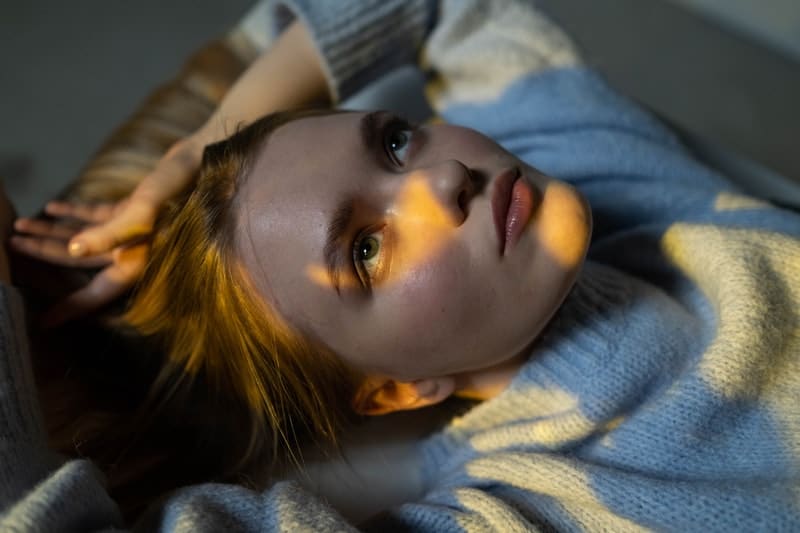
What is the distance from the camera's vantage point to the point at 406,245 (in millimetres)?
539

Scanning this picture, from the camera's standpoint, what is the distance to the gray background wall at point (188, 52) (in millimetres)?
1049

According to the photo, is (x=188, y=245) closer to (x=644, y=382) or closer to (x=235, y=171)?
(x=235, y=171)

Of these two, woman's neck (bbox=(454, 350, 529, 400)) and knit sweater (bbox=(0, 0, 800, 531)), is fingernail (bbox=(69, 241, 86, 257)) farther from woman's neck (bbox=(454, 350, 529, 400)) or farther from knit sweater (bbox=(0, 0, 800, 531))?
woman's neck (bbox=(454, 350, 529, 400))

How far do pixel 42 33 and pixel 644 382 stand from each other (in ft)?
3.20

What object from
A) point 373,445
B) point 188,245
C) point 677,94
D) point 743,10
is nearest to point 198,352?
point 188,245

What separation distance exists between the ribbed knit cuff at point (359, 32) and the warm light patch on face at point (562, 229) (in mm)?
306

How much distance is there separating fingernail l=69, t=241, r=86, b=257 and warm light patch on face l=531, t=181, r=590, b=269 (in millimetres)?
366

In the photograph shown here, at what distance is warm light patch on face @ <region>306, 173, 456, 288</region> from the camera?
53 cm

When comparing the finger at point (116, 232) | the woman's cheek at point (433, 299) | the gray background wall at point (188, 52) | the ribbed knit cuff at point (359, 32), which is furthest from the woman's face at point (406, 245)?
the gray background wall at point (188, 52)

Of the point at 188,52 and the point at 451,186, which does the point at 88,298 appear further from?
the point at 188,52

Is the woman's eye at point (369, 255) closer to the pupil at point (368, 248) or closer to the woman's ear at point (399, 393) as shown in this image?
the pupil at point (368, 248)

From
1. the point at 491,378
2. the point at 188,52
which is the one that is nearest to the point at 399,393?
the point at 491,378

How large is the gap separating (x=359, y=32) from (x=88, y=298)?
0.37m

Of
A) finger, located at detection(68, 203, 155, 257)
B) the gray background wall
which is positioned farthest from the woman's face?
the gray background wall
